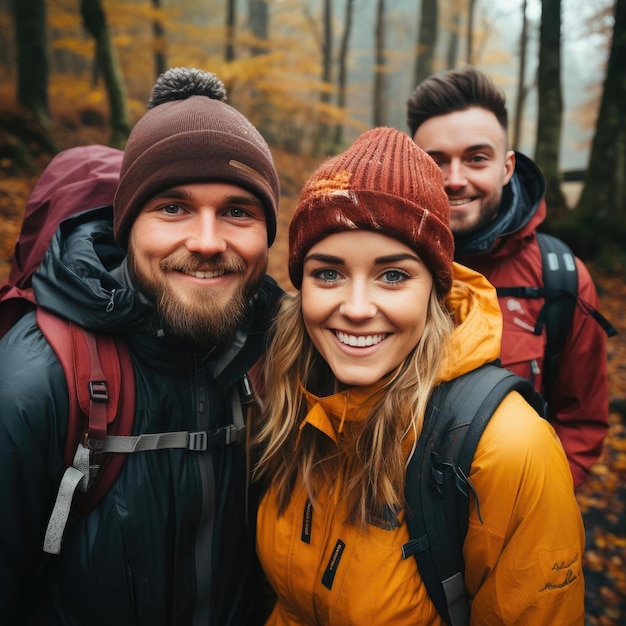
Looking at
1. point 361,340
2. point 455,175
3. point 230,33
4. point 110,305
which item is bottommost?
point 361,340

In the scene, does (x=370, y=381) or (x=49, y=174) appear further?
(x=49, y=174)

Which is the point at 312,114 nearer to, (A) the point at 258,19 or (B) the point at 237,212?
(A) the point at 258,19

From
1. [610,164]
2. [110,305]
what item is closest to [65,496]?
[110,305]

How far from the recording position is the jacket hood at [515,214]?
8.96 ft

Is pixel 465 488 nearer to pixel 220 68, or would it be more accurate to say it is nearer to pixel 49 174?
pixel 49 174

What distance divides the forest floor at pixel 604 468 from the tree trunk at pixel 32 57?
110cm

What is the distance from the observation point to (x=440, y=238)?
6.37 ft

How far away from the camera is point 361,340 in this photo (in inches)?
74.6

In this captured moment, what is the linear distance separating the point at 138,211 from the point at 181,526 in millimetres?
1436

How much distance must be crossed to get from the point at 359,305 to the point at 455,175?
131cm

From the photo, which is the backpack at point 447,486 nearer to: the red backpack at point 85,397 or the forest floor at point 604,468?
the red backpack at point 85,397

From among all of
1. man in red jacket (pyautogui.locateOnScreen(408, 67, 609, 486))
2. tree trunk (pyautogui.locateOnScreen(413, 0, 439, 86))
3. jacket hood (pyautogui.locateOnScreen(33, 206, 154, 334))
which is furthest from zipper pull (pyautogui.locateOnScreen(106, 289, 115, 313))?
tree trunk (pyautogui.locateOnScreen(413, 0, 439, 86))

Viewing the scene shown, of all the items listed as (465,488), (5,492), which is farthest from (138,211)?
(465,488)

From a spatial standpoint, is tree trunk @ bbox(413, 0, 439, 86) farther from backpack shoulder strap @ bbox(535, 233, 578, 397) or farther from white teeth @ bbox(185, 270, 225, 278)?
white teeth @ bbox(185, 270, 225, 278)
